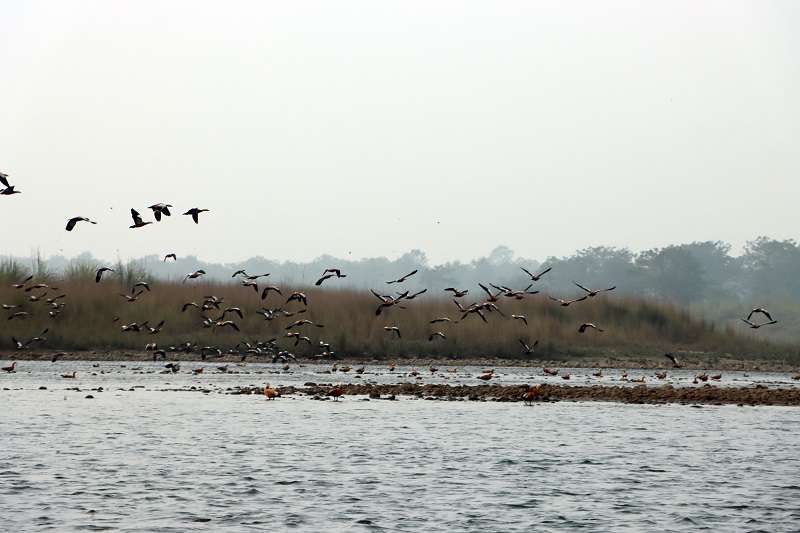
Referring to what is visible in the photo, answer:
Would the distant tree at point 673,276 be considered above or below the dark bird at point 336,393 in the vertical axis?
above

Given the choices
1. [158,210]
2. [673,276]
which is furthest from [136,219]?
[673,276]

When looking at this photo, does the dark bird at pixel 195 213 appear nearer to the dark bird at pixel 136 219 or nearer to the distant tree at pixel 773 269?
the dark bird at pixel 136 219

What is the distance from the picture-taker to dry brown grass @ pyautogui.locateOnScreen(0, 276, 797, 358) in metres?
62.8

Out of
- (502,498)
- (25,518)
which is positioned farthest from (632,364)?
(25,518)

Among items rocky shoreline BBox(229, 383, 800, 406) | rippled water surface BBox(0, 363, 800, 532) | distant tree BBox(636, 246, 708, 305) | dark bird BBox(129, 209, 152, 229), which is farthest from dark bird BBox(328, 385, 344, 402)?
distant tree BBox(636, 246, 708, 305)

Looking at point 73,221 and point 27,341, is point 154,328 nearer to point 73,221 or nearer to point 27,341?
point 27,341

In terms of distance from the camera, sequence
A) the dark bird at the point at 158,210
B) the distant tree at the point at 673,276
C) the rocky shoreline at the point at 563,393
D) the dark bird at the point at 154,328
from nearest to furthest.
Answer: the dark bird at the point at 158,210 < the rocky shoreline at the point at 563,393 < the dark bird at the point at 154,328 < the distant tree at the point at 673,276

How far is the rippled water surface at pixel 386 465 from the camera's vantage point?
2047 cm

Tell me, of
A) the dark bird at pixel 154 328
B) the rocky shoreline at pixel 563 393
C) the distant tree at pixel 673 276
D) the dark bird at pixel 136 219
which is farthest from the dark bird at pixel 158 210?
the distant tree at pixel 673 276

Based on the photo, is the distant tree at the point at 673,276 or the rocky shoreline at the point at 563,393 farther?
the distant tree at the point at 673,276

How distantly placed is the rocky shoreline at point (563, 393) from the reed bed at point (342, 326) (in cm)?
1900

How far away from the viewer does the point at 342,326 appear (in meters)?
Result: 64.7

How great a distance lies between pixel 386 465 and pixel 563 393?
18285mm

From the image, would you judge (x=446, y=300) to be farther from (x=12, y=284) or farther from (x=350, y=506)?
(x=350, y=506)
